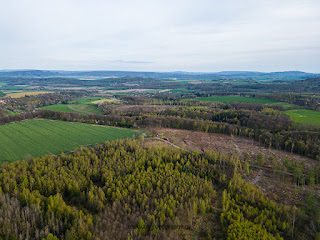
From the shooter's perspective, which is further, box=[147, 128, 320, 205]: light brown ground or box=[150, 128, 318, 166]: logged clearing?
box=[150, 128, 318, 166]: logged clearing

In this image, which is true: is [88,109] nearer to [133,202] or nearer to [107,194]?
[107,194]

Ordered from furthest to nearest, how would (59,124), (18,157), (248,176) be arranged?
(59,124), (18,157), (248,176)

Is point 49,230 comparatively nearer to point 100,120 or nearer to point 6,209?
point 6,209

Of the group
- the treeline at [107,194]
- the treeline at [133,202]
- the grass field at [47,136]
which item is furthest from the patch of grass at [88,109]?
the treeline at [133,202]

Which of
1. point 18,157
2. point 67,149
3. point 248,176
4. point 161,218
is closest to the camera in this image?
point 161,218

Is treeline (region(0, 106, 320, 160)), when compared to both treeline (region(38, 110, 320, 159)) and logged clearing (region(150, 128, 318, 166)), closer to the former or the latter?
treeline (region(38, 110, 320, 159))

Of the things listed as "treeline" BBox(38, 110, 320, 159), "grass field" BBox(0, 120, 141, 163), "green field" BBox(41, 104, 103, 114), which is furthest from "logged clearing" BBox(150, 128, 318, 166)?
"green field" BBox(41, 104, 103, 114)

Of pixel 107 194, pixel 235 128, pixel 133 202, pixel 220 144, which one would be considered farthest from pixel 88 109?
pixel 133 202

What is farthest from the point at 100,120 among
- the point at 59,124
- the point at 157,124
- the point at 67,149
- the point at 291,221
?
the point at 291,221

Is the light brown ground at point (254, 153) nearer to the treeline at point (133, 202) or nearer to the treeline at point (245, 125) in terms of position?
the treeline at point (245, 125)
